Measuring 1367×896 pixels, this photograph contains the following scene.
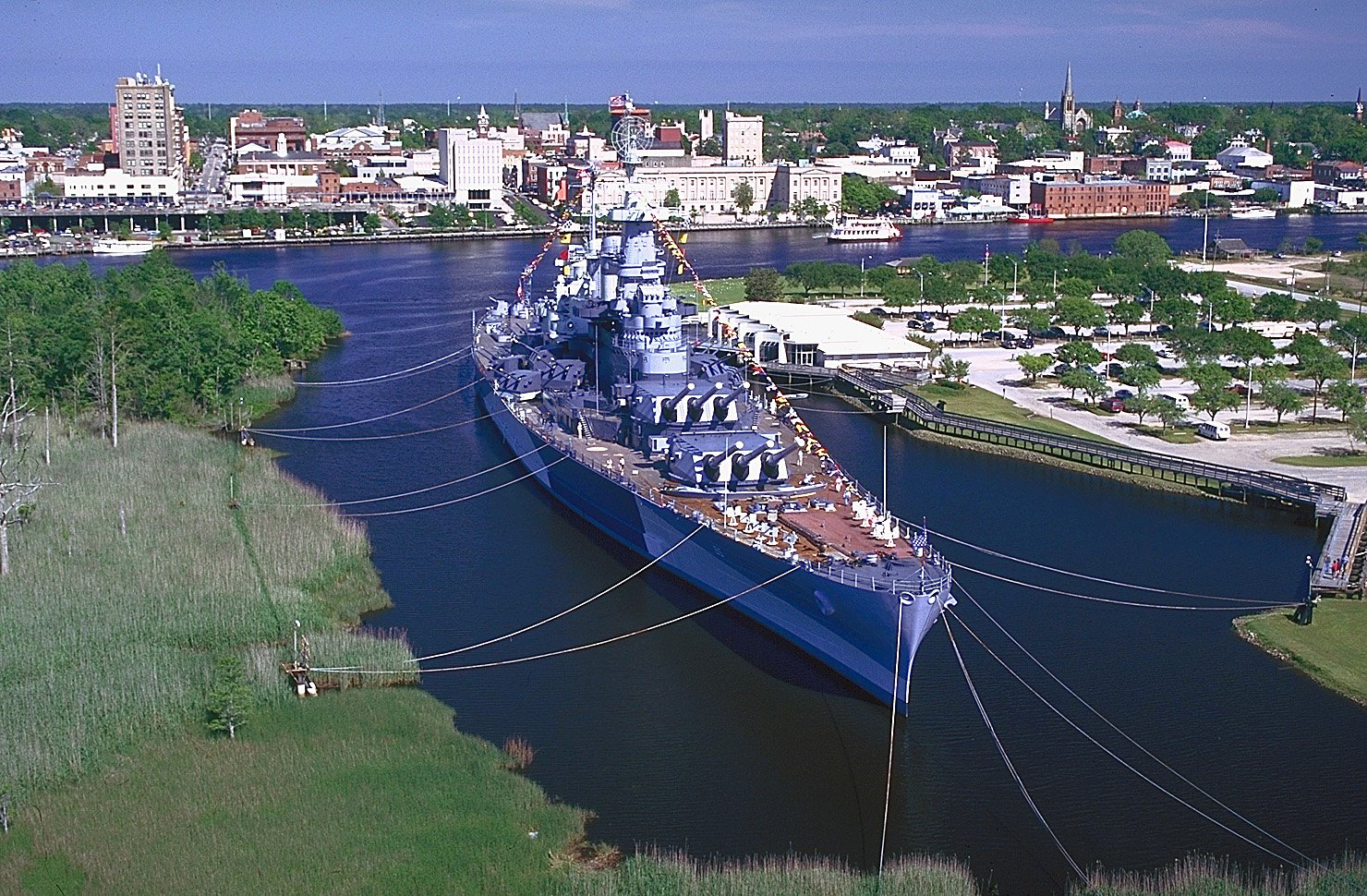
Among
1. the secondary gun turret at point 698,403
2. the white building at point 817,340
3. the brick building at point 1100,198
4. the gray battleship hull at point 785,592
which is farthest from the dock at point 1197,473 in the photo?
the brick building at point 1100,198

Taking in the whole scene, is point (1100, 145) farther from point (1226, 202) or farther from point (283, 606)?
point (283, 606)

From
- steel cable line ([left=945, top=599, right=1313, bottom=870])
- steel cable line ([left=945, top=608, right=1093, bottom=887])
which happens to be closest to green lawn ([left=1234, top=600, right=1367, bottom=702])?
steel cable line ([left=945, top=599, right=1313, bottom=870])

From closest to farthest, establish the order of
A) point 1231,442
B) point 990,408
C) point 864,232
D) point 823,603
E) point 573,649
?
point 823,603, point 573,649, point 1231,442, point 990,408, point 864,232

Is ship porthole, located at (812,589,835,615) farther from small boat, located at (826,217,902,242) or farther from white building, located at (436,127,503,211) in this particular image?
white building, located at (436,127,503,211)

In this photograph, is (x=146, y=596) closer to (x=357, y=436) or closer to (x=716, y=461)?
(x=716, y=461)

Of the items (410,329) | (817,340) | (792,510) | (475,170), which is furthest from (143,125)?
(792,510)

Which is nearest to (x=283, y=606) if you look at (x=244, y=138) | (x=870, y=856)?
(x=870, y=856)

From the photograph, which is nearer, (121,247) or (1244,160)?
(121,247)
